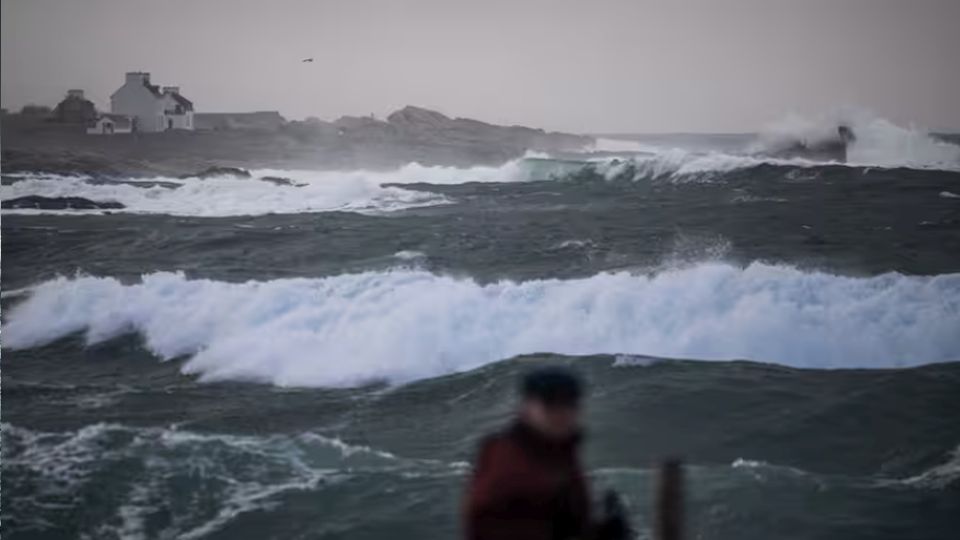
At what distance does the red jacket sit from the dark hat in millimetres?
81

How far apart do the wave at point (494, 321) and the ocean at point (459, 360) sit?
4cm

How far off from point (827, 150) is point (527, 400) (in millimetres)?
25530

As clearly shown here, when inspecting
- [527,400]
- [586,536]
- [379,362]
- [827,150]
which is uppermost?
[827,150]

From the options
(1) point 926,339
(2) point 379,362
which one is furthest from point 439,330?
(1) point 926,339

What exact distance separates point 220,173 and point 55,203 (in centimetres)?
643

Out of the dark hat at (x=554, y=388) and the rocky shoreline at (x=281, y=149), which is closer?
the dark hat at (x=554, y=388)

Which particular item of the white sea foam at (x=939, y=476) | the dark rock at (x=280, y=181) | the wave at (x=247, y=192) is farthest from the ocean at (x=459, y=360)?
the dark rock at (x=280, y=181)

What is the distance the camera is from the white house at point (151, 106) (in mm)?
24375

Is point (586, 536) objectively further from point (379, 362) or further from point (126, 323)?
point (126, 323)

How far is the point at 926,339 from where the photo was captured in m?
10.9

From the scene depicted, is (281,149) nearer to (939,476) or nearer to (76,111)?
(76,111)

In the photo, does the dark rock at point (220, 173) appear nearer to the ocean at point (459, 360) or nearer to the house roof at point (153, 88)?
the house roof at point (153, 88)

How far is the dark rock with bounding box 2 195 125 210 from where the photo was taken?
22.9 metres

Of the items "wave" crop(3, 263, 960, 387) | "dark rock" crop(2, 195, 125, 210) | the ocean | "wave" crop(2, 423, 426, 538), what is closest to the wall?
"dark rock" crop(2, 195, 125, 210)
